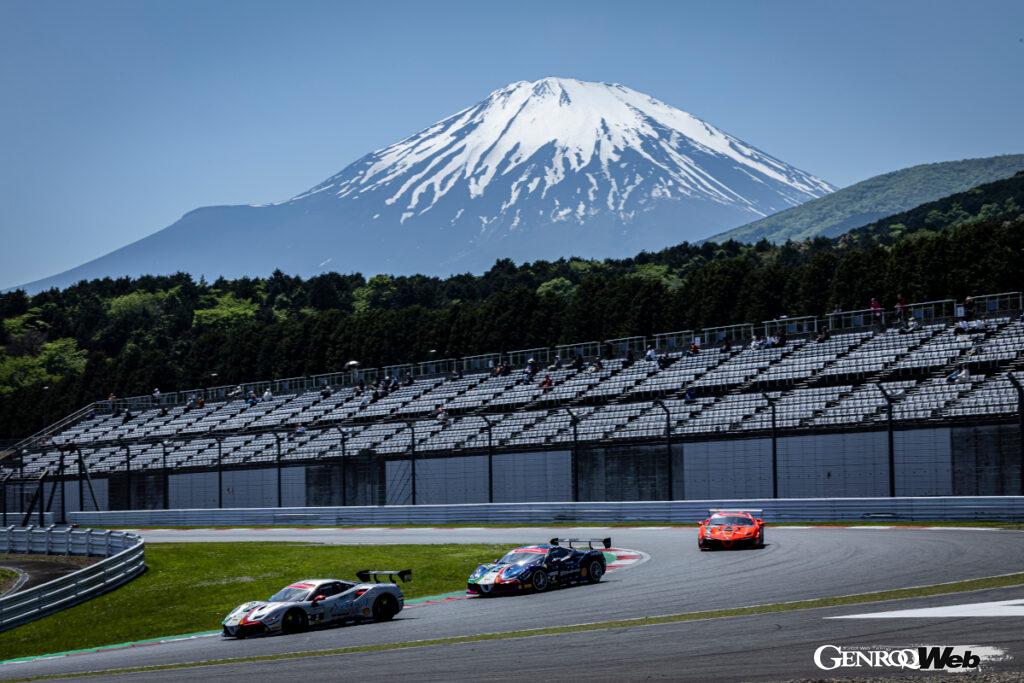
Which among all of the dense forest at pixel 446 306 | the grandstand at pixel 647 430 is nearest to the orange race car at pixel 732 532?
the grandstand at pixel 647 430

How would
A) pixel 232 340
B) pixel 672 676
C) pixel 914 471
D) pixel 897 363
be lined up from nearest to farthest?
1. pixel 672 676
2. pixel 914 471
3. pixel 897 363
4. pixel 232 340

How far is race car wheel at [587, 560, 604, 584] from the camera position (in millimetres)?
28953

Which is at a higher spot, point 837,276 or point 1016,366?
point 837,276

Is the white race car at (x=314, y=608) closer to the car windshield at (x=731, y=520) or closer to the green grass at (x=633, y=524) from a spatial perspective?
the car windshield at (x=731, y=520)

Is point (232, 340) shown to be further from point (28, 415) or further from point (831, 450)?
point (831, 450)

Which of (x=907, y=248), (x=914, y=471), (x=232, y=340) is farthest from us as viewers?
(x=232, y=340)

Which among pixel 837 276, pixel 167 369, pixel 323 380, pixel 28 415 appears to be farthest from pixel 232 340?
pixel 837 276

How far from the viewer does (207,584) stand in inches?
1385

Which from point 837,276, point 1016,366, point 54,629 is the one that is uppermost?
point 837,276

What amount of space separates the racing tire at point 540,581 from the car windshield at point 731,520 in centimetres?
705

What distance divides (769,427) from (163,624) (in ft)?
74.3

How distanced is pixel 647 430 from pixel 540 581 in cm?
2092

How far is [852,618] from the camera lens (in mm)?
19422

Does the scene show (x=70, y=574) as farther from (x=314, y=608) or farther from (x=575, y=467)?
(x=575, y=467)
